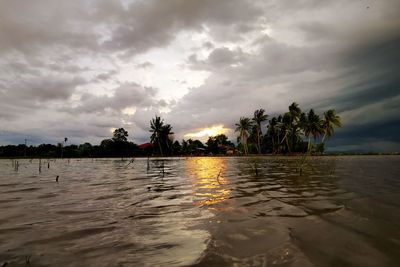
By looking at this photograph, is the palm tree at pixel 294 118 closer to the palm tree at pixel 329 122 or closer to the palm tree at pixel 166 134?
the palm tree at pixel 329 122

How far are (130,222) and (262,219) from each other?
2.68m

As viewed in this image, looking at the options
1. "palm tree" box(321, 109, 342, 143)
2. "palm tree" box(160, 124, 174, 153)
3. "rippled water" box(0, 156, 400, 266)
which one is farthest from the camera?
"palm tree" box(160, 124, 174, 153)

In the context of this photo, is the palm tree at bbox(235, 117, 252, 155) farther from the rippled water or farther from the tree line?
the rippled water

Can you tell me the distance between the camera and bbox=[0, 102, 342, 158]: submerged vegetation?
70.2 meters

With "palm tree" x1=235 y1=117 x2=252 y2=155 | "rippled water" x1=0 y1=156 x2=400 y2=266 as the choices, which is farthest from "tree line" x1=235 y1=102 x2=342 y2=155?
"rippled water" x1=0 y1=156 x2=400 y2=266

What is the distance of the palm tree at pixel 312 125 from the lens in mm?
69062

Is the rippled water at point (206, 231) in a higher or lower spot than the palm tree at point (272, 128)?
lower

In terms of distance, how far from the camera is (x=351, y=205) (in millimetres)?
6574

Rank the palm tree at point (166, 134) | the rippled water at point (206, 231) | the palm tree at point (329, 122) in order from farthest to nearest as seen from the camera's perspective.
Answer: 1. the palm tree at point (166, 134)
2. the palm tree at point (329, 122)
3. the rippled water at point (206, 231)

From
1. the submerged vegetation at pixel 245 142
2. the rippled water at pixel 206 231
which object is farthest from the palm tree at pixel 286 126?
the rippled water at pixel 206 231

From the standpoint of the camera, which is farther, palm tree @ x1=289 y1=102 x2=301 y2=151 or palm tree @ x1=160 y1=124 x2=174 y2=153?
palm tree @ x1=160 y1=124 x2=174 y2=153

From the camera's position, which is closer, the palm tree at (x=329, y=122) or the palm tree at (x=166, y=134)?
the palm tree at (x=329, y=122)

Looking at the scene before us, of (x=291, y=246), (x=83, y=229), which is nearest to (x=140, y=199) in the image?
(x=83, y=229)

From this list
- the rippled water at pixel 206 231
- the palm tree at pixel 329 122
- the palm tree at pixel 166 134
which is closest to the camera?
the rippled water at pixel 206 231
